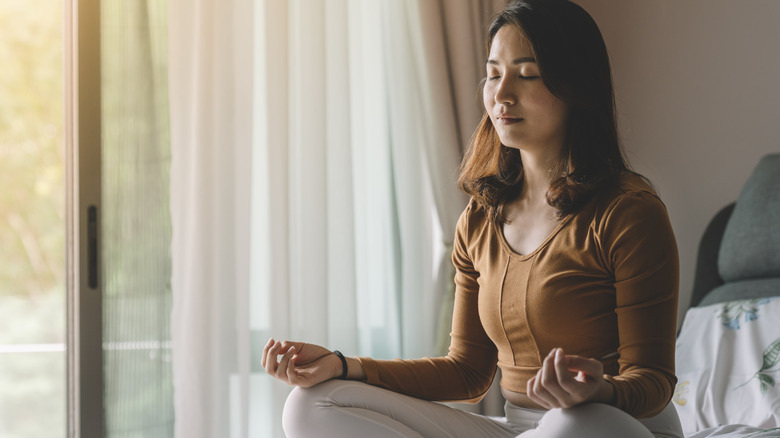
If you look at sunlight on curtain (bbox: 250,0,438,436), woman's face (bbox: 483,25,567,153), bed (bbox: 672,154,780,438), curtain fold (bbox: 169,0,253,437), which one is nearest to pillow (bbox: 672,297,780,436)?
bed (bbox: 672,154,780,438)

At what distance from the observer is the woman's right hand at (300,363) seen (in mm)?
1200

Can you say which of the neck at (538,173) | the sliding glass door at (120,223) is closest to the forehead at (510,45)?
the neck at (538,173)

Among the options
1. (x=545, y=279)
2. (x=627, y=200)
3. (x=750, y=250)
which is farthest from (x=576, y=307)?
(x=750, y=250)

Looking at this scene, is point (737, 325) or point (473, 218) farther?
point (737, 325)

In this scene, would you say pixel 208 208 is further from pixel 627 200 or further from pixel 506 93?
pixel 627 200

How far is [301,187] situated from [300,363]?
120 centimetres

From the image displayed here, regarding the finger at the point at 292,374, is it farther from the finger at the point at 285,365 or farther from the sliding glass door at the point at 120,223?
the sliding glass door at the point at 120,223

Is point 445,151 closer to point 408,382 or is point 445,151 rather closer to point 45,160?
point 408,382

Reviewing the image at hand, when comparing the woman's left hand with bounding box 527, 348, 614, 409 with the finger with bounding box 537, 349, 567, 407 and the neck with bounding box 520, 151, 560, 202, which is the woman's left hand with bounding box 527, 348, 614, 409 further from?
the neck with bounding box 520, 151, 560, 202

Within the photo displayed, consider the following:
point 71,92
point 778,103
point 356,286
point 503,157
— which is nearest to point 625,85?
point 778,103

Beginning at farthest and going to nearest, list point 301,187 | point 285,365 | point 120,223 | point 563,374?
point 301,187 < point 120,223 < point 285,365 < point 563,374

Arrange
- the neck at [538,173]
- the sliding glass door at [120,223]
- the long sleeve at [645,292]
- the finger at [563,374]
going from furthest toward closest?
the sliding glass door at [120,223], the neck at [538,173], the long sleeve at [645,292], the finger at [563,374]

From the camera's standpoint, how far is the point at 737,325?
1855 millimetres

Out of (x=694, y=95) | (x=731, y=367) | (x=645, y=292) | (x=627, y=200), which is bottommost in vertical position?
(x=731, y=367)
